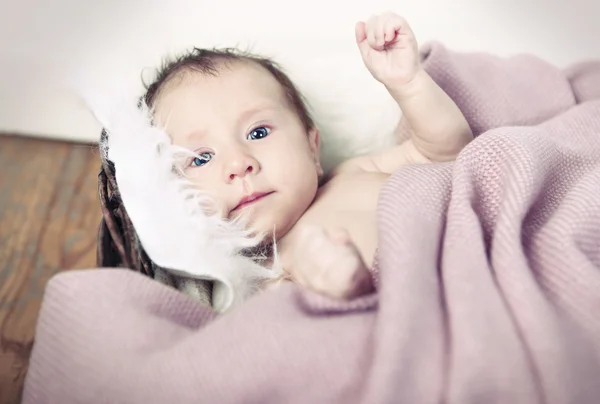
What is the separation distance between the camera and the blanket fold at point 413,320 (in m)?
0.57

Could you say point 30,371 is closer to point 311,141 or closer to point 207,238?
point 207,238

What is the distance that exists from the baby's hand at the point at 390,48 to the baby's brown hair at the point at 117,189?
0.15 meters

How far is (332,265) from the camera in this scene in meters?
0.63

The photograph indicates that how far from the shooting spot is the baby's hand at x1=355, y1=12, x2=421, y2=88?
2.95 ft

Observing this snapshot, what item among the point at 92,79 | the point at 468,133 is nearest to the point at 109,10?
the point at 92,79

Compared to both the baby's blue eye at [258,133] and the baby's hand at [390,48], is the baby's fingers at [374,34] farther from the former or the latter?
the baby's blue eye at [258,133]

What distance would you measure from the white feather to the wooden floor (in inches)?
10.0

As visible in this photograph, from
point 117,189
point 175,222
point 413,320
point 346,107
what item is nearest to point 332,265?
point 413,320

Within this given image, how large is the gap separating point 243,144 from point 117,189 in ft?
0.59

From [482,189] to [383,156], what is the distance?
1.05ft

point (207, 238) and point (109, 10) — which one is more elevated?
point (109, 10)

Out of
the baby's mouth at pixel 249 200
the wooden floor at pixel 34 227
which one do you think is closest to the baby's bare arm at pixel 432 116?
the baby's mouth at pixel 249 200

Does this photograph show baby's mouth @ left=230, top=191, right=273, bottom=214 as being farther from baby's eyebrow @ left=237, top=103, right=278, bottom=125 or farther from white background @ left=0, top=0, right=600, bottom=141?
white background @ left=0, top=0, right=600, bottom=141

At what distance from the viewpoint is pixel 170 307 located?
27.1 inches
